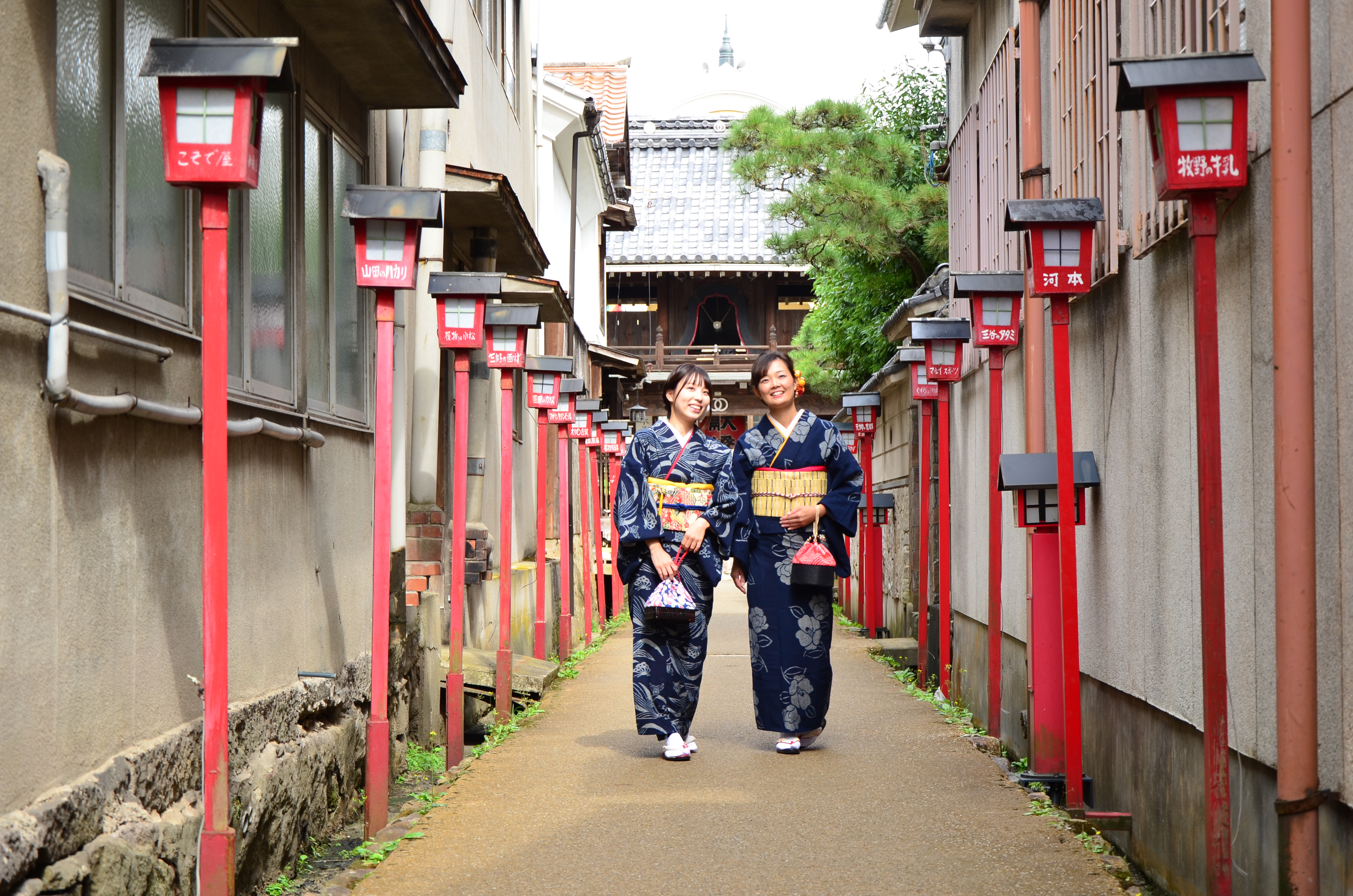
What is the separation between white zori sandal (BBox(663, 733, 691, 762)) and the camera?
7867mm

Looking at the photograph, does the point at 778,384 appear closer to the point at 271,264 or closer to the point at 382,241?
the point at 382,241

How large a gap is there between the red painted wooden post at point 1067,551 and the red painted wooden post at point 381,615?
3.08m

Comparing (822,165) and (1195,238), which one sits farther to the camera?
(822,165)

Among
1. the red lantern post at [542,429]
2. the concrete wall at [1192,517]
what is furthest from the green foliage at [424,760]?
the concrete wall at [1192,517]

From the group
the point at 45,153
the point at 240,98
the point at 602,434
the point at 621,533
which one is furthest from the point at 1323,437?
the point at 602,434

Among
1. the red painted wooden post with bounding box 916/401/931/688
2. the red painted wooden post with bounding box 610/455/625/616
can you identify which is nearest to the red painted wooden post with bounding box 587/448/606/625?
the red painted wooden post with bounding box 610/455/625/616

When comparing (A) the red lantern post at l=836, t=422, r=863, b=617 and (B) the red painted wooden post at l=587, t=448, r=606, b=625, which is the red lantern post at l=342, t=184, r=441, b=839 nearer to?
(A) the red lantern post at l=836, t=422, r=863, b=617

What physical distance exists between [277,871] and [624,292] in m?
33.1

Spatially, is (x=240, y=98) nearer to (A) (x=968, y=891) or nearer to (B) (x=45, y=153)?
(B) (x=45, y=153)

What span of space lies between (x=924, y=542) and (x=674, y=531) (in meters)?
5.44

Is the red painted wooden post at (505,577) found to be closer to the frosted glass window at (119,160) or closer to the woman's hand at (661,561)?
the woman's hand at (661,561)

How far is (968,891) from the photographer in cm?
512

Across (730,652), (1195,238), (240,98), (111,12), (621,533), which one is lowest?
(730,652)

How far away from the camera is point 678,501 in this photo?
26.8ft
